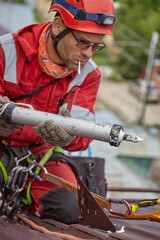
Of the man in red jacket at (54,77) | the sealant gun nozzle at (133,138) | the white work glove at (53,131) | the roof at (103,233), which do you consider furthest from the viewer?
the man in red jacket at (54,77)

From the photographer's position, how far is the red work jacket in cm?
361

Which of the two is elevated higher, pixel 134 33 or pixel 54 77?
pixel 134 33

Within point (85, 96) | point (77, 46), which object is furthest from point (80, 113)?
point (77, 46)

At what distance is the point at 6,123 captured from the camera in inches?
129

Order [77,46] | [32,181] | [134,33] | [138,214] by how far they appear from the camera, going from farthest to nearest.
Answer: [134,33] → [32,181] → [77,46] → [138,214]

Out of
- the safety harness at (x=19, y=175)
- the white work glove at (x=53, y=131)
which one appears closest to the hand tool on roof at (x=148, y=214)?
the white work glove at (x=53, y=131)

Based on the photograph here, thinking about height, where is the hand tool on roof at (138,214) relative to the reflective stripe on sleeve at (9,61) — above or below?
below

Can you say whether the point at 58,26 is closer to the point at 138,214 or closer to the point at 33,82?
the point at 33,82

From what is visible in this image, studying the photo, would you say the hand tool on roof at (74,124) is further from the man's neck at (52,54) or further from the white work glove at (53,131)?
the man's neck at (52,54)

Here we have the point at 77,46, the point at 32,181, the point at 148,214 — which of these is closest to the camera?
the point at 148,214

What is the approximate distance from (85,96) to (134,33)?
124ft

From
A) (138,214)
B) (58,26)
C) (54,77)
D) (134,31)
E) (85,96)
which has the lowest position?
(138,214)

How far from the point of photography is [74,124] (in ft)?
9.75

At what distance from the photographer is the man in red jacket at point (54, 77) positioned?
3.35 meters
